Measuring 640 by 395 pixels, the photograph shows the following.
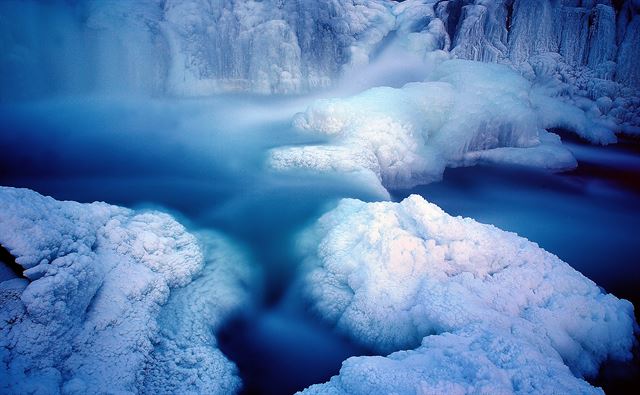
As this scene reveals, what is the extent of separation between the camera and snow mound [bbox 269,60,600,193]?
646cm

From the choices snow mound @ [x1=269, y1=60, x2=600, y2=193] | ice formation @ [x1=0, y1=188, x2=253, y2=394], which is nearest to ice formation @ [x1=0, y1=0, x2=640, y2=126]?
snow mound @ [x1=269, y1=60, x2=600, y2=193]

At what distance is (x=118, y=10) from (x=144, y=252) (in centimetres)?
766

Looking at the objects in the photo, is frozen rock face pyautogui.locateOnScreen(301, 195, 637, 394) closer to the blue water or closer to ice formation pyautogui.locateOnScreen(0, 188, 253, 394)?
the blue water

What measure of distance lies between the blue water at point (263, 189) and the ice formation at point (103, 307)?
44 cm

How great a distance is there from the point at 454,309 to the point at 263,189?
3.84 metres

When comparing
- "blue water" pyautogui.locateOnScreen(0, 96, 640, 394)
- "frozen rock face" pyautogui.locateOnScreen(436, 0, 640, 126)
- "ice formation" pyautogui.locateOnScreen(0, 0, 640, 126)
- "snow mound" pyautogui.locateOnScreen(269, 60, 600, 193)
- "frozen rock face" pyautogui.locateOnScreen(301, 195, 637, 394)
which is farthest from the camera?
"frozen rock face" pyautogui.locateOnScreen(436, 0, 640, 126)

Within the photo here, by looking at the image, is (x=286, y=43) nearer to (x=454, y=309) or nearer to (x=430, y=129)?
(x=430, y=129)

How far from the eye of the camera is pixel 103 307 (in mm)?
2834

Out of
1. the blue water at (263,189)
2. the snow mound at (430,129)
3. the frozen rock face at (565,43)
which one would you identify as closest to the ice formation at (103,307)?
the blue water at (263,189)

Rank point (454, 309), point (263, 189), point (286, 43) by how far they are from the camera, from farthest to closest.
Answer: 1. point (286, 43)
2. point (263, 189)
3. point (454, 309)

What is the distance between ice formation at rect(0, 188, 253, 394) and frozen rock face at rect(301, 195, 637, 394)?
3.44 feet

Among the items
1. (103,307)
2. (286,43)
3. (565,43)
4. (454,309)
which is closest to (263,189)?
(103,307)

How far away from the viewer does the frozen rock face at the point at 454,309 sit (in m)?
2.33

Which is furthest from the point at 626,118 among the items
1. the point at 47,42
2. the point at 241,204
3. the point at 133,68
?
the point at 47,42
